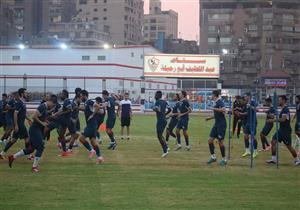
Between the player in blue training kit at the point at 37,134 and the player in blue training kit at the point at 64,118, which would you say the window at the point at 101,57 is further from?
the player in blue training kit at the point at 37,134

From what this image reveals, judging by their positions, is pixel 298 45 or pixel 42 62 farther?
pixel 298 45

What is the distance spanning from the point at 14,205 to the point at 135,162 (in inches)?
264

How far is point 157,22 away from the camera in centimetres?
17888

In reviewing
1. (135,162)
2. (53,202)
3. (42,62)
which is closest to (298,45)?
(42,62)

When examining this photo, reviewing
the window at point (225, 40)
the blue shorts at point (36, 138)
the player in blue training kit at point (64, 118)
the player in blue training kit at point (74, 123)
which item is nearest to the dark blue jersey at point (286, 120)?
the player in blue training kit at point (64, 118)

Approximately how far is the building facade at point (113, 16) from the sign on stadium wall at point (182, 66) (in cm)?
6814

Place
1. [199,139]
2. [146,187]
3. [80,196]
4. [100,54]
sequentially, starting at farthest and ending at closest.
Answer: [100,54], [199,139], [146,187], [80,196]

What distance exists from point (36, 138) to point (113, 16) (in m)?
123

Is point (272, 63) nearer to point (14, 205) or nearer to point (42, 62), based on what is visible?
point (42, 62)

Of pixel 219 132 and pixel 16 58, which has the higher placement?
pixel 16 58

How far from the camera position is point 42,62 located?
7169cm

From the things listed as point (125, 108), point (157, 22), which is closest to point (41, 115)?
point (125, 108)

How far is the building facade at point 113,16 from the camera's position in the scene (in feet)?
437

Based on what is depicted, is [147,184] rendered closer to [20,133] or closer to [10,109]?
[20,133]
